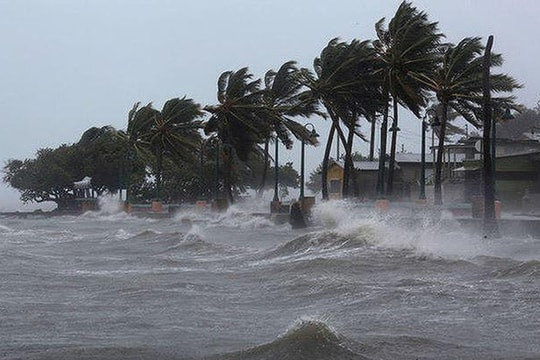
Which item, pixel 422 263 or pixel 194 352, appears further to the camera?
pixel 422 263

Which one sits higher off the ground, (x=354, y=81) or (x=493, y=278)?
(x=354, y=81)

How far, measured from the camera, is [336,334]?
7.48 m

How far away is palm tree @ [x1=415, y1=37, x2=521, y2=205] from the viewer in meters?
37.4

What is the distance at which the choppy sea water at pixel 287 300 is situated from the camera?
24.7 ft

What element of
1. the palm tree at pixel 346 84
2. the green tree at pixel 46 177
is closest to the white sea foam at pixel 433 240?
the palm tree at pixel 346 84

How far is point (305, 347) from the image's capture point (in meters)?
7.05

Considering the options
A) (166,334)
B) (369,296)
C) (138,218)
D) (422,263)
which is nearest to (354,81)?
(138,218)

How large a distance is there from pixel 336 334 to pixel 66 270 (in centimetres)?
942

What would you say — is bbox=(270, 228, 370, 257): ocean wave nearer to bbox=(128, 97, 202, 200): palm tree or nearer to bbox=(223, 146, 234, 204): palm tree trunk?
bbox=(223, 146, 234, 204): palm tree trunk

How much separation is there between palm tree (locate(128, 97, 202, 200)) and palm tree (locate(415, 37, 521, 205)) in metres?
22.9

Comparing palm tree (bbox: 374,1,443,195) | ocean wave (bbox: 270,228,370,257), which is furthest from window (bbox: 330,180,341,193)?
ocean wave (bbox: 270,228,370,257)

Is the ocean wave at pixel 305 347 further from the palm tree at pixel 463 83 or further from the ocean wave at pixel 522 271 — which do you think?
the palm tree at pixel 463 83

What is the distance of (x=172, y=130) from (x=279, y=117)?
375 inches

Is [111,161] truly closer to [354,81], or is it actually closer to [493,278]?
[354,81]
